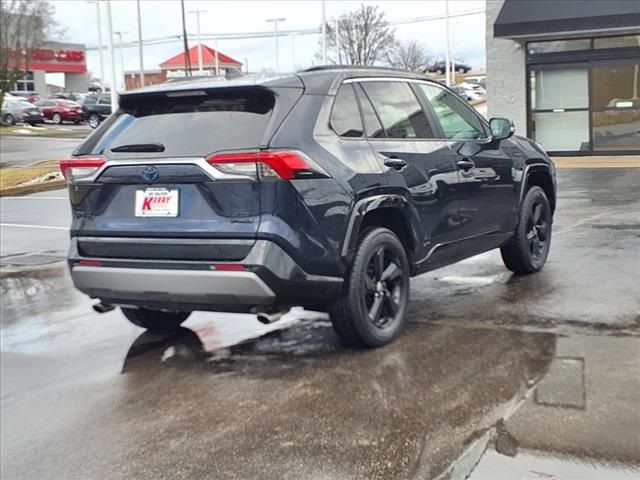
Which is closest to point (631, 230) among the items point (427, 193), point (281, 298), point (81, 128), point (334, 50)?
point (427, 193)

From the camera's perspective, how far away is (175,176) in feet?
15.4

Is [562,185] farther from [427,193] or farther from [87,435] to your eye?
[87,435]

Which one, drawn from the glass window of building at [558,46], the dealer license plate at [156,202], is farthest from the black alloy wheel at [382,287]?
the glass window of building at [558,46]

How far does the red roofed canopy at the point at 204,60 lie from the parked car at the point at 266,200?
74.0m

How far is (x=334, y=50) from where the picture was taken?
5847 cm

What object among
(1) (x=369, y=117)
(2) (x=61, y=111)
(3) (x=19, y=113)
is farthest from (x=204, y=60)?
(1) (x=369, y=117)

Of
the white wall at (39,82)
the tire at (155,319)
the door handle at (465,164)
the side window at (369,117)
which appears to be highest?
the white wall at (39,82)

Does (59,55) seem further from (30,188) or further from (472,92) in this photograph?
(30,188)

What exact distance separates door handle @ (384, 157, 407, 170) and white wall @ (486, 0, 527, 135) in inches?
585

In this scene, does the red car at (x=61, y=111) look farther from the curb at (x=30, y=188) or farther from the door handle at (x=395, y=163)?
the door handle at (x=395, y=163)

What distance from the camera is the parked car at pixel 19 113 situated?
45.5m

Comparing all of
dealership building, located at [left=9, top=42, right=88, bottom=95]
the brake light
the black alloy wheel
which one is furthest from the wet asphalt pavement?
dealership building, located at [left=9, top=42, right=88, bottom=95]

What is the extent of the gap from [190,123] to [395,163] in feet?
4.52

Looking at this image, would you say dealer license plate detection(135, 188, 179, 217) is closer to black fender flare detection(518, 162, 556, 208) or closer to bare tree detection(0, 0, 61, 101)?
black fender flare detection(518, 162, 556, 208)
